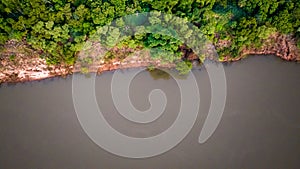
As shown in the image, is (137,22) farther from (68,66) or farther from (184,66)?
(68,66)

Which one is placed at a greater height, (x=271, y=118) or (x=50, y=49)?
(x=50, y=49)

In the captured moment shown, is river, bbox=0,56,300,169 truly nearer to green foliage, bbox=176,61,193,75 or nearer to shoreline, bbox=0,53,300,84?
shoreline, bbox=0,53,300,84

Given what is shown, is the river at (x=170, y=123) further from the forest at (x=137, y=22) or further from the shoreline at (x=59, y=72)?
the forest at (x=137, y=22)

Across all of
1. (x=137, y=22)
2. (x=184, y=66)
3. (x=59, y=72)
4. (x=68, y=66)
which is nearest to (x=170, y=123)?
(x=184, y=66)

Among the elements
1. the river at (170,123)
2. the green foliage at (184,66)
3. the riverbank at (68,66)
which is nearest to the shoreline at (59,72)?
the riverbank at (68,66)

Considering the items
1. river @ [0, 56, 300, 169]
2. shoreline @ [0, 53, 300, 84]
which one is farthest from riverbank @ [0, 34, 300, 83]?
river @ [0, 56, 300, 169]

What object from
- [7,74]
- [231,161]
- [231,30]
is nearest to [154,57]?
[231,30]

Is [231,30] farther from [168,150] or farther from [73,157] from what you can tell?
[73,157]
